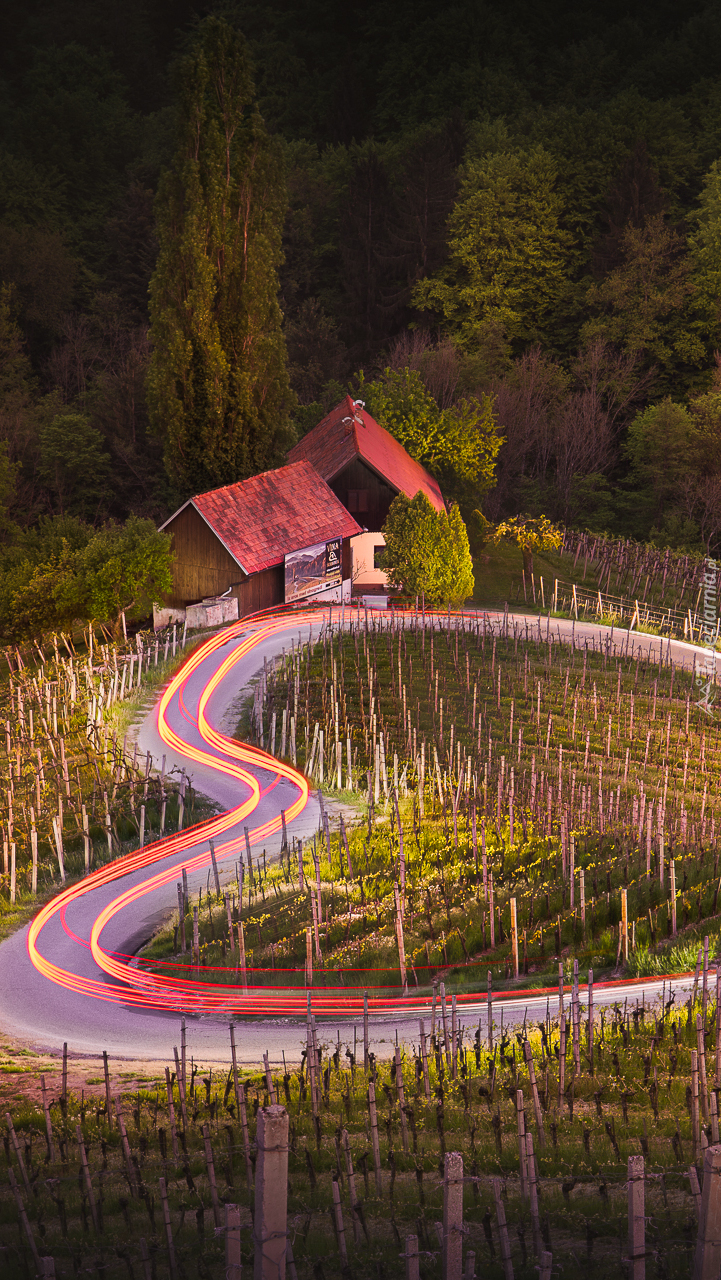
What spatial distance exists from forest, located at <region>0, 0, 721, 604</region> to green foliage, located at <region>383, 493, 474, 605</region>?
9.88m

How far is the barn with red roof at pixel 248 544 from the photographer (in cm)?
4169

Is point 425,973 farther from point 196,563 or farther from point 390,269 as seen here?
point 390,269

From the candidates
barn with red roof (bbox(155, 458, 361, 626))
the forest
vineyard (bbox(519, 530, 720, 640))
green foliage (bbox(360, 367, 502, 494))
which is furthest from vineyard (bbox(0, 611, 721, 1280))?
the forest

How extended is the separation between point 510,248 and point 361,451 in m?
26.8

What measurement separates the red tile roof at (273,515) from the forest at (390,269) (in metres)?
4.59

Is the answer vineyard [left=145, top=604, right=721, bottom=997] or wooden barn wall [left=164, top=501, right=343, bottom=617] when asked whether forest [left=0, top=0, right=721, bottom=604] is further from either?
vineyard [left=145, top=604, right=721, bottom=997]

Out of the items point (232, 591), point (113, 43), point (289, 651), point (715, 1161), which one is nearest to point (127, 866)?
point (289, 651)

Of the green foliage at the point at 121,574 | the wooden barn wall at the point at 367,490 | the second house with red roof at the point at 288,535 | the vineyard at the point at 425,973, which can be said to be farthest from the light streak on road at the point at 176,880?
the wooden barn wall at the point at 367,490

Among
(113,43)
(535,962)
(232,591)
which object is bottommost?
(535,962)

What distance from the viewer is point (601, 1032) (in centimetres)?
1481

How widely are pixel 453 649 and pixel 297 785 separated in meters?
11.0

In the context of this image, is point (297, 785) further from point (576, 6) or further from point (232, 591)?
point (576, 6)

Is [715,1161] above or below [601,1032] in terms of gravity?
above

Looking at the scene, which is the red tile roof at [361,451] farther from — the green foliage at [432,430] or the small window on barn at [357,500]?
the small window on barn at [357,500]
